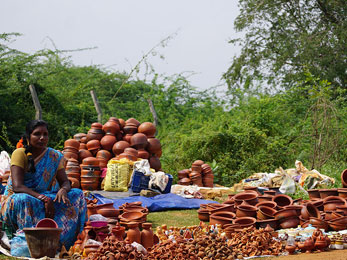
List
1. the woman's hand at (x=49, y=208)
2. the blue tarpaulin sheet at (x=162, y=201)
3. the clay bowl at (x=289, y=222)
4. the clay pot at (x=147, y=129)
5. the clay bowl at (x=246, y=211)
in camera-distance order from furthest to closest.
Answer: the clay pot at (x=147, y=129) < the blue tarpaulin sheet at (x=162, y=201) < the clay bowl at (x=246, y=211) < the clay bowl at (x=289, y=222) < the woman's hand at (x=49, y=208)

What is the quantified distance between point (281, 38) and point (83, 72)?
335 inches

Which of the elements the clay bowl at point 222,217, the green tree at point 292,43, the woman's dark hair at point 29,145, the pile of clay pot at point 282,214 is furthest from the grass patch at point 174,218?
the green tree at point 292,43

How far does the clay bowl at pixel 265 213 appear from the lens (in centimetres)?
544

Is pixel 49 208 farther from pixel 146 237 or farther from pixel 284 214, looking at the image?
pixel 284 214

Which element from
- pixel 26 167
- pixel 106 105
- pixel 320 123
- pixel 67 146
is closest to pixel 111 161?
pixel 67 146

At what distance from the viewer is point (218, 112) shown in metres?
14.5

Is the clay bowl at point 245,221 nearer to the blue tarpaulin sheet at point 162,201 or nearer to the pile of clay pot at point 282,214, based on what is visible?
the pile of clay pot at point 282,214

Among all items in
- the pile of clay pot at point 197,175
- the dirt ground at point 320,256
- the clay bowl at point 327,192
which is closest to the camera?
the dirt ground at point 320,256

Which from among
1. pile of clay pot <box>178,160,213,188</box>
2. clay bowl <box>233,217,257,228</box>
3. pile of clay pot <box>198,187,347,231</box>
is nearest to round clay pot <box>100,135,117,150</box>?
pile of clay pot <box>178,160,213,188</box>

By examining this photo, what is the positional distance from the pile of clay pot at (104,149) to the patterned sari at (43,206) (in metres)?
3.97

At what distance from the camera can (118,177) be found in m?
8.20

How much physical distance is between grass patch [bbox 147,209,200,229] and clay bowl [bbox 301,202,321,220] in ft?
4.89

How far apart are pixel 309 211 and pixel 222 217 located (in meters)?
1.06

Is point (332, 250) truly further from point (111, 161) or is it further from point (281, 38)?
point (281, 38)
